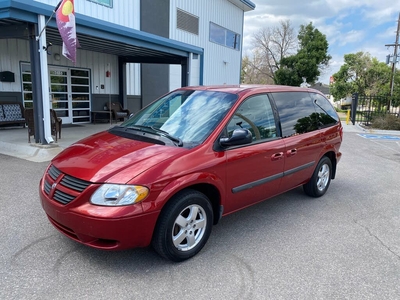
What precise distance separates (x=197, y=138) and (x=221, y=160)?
341mm

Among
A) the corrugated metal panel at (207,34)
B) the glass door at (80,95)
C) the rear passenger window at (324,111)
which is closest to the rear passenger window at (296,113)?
the rear passenger window at (324,111)

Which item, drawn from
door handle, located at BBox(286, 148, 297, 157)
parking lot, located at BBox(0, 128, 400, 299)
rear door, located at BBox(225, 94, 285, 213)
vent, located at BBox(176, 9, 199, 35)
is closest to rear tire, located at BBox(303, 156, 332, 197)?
parking lot, located at BBox(0, 128, 400, 299)

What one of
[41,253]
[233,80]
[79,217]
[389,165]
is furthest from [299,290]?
[233,80]

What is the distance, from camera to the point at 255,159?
144 inches

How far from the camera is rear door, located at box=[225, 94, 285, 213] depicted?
3479 millimetres

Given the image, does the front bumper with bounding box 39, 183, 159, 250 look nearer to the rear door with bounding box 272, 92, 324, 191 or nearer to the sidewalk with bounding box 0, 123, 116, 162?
the rear door with bounding box 272, 92, 324, 191

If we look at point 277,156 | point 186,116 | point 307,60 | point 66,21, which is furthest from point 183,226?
Result: point 307,60

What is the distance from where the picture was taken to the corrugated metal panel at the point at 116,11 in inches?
458

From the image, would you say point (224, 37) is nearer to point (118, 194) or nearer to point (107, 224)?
point (118, 194)

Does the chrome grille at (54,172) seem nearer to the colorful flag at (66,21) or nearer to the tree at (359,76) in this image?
the colorful flag at (66,21)

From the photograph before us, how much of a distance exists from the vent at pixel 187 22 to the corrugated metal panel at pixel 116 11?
3146mm

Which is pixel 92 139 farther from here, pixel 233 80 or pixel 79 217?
pixel 233 80

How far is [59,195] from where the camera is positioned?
9.52ft

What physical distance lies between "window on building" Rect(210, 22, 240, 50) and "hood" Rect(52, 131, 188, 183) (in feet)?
58.7
